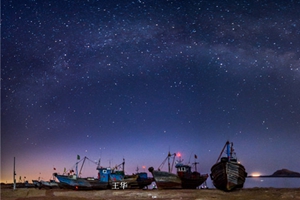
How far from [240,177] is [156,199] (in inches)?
608

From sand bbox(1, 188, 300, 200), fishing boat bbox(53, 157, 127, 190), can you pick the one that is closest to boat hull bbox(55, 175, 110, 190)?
fishing boat bbox(53, 157, 127, 190)

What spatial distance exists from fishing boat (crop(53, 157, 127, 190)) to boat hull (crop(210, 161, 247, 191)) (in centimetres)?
2332

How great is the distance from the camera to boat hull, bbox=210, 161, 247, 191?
38688 millimetres

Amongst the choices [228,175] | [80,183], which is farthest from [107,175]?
[228,175]

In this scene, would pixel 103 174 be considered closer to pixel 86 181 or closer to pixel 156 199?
pixel 86 181

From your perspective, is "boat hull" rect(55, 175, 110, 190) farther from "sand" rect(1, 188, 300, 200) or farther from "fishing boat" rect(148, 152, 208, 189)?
"sand" rect(1, 188, 300, 200)

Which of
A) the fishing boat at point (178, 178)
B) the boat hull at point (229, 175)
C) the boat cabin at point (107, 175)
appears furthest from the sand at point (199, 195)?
the boat cabin at point (107, 175)

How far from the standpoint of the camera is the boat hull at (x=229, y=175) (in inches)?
1523

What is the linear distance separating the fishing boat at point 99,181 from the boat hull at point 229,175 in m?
23.3

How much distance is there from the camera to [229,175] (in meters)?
38.9

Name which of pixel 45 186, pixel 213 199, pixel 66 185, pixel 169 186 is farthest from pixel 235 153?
pixel 45 186

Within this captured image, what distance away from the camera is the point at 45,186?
7288 centimetres

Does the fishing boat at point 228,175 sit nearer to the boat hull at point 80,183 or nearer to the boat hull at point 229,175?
the boat hull at point 229,175

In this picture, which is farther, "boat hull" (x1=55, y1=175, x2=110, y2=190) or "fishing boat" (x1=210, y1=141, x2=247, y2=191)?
"boat hull" (x1=55, y1=175, x2=110, y2=190)
